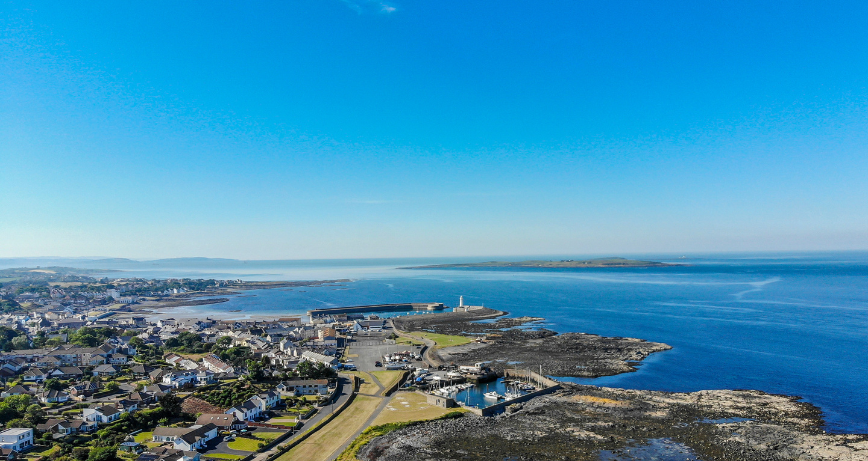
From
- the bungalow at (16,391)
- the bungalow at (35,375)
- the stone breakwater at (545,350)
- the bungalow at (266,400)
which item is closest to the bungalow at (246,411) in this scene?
the bungalow at (266,400)

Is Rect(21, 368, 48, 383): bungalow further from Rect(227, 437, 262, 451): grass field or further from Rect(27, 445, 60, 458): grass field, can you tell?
Rect(227, 437, 262, 451): grass field

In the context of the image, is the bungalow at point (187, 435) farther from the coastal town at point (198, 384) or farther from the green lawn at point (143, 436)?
the green lawn at point (143, 436)

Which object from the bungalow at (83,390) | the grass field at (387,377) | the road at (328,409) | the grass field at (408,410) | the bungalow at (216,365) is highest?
the bungalow at (83,390)

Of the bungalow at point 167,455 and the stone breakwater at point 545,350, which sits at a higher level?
the bungalow at point 167,455

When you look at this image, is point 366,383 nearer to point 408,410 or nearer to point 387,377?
point 387,377

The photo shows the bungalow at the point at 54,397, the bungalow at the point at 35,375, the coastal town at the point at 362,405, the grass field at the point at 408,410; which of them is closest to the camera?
the coastal town at the point at 362,405

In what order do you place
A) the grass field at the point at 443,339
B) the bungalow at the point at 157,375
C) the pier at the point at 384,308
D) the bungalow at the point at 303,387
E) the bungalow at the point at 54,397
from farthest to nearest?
the pier at the point at 384,308, the grass field at the point at 443,339, the bungalow at the point at 157,375, the bungalow at the point at 303,387, the bungalow at the point at 54,397

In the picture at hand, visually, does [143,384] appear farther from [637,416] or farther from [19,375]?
[637,416]

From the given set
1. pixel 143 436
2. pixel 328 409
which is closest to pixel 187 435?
pixel 143 436
